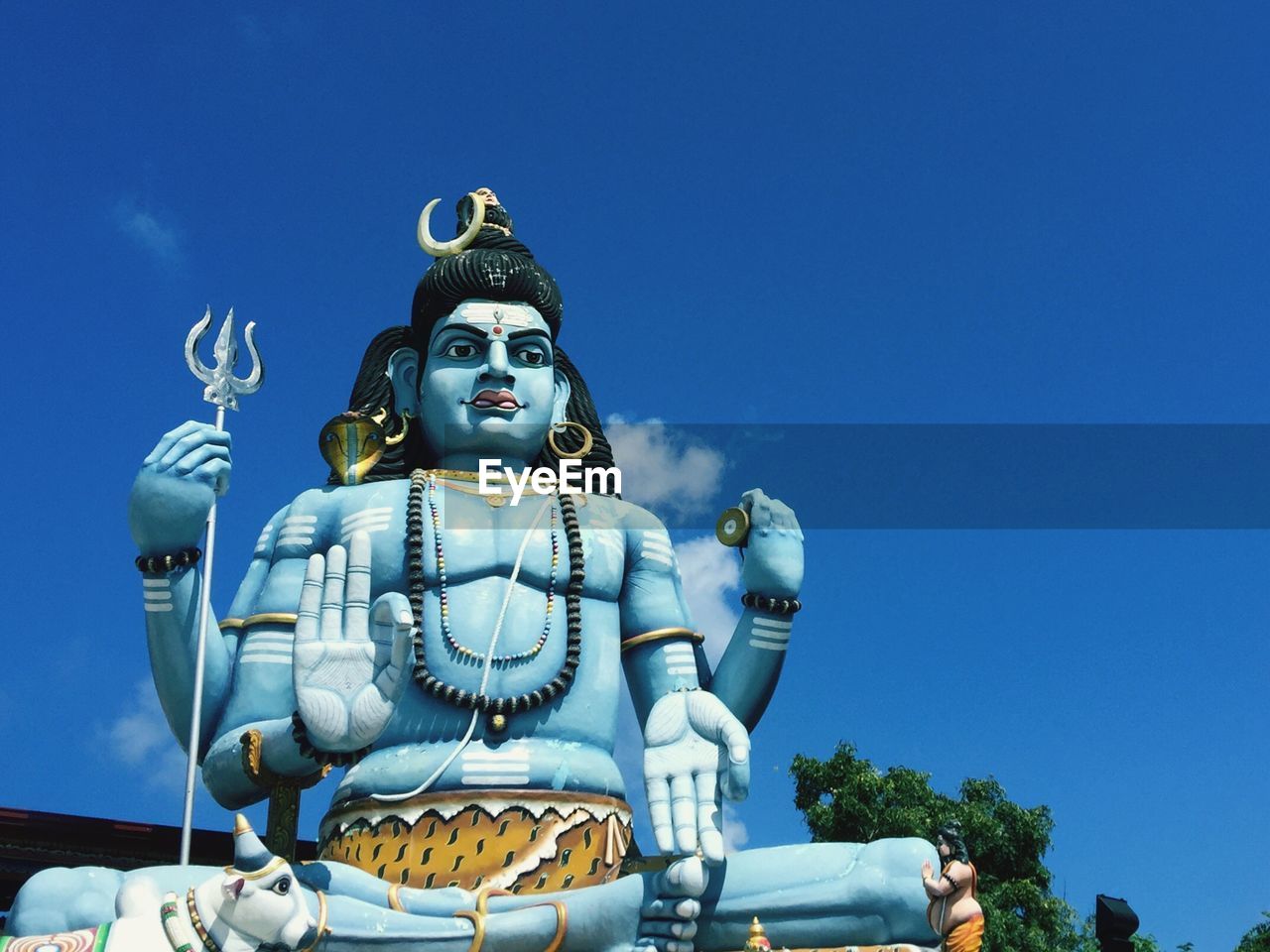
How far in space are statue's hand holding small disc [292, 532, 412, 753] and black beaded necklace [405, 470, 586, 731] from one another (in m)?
0.63

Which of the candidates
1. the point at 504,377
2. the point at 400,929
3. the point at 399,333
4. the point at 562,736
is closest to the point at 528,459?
the point at 504,377

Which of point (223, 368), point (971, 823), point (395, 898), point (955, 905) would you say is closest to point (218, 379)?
point (223, 368)

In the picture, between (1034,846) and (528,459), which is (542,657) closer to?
(528,459)

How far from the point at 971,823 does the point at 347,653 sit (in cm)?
1075

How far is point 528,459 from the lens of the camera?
7.53 m

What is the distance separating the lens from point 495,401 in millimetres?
7234

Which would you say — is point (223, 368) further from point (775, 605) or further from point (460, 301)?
point (775, 605)

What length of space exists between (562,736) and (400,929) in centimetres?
123

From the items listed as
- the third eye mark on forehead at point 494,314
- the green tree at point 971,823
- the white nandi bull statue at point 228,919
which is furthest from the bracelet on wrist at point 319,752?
the green tree at point 971,823

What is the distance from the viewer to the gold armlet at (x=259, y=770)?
6.11 meters

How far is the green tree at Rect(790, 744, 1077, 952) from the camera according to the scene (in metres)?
14.6

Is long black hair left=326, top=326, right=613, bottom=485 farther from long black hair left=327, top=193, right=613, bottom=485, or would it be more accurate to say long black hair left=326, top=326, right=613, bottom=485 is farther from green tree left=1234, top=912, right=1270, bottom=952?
green tree left=1234, top=912, right=1270, bottom=952

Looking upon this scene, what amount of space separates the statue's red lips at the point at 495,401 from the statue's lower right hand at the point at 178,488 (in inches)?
52.3

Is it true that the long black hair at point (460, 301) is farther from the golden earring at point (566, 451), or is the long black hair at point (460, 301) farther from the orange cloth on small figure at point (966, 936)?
the orange cloth on small figure at point (966, 936)
